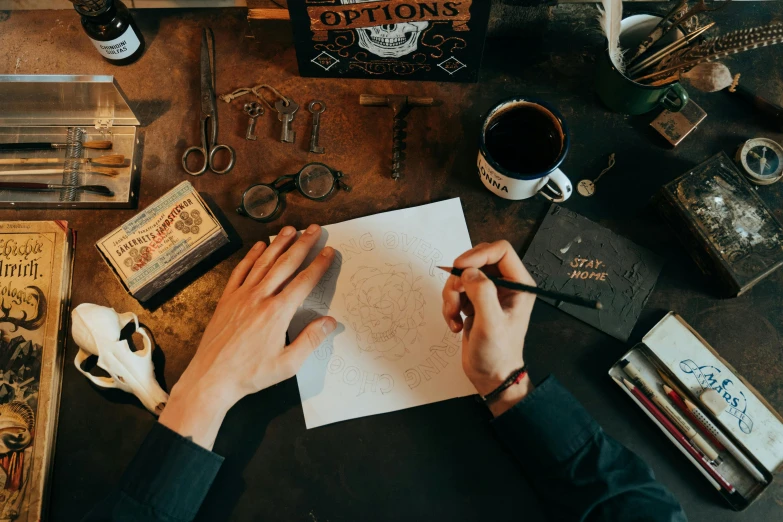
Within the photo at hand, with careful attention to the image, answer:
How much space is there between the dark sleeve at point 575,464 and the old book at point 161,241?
2.44 ft

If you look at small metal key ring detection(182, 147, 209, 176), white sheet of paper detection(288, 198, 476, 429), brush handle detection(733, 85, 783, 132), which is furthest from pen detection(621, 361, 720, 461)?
small metal key ring detection(182, 147, 209, 176)

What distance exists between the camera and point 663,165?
4.32 ft

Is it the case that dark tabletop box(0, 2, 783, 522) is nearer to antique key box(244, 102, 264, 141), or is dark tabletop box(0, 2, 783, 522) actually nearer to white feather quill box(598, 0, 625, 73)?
antique key box(244, 102, 264, 141)

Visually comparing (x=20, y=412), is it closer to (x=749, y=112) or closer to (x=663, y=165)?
(x=663, y=165)

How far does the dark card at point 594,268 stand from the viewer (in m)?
1.22

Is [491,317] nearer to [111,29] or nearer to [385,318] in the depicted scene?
[385,318]

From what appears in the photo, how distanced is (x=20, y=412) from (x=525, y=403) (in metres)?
1.04

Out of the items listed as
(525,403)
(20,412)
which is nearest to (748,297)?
(525,403)

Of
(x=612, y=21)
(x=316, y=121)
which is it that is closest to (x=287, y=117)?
(x=316, y=121)

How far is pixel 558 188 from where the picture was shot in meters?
1.22

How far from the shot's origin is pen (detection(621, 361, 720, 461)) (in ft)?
3.67

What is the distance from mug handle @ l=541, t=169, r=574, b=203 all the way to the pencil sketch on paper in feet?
1.18

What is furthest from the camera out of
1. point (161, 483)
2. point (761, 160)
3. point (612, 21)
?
point (761, 160)

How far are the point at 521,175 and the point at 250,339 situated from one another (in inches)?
25.8
